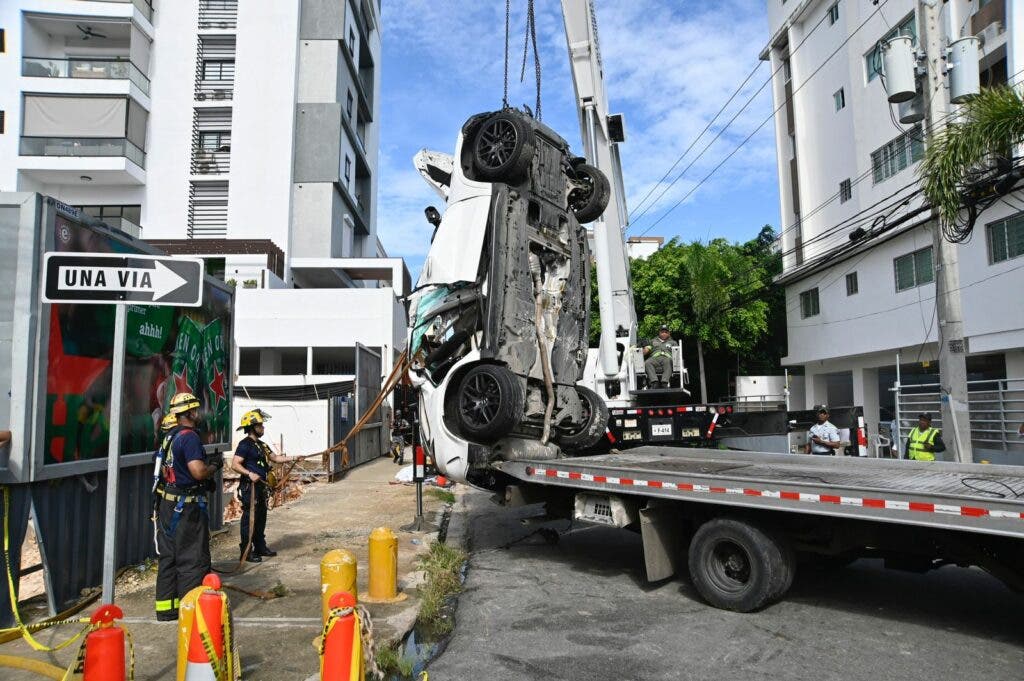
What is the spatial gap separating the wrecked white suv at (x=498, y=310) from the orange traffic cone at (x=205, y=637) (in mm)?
3854

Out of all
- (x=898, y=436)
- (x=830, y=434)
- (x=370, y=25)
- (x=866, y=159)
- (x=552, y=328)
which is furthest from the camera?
(x=370, y=25)

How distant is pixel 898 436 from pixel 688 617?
34.9ft

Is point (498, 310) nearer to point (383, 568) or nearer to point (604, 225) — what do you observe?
point (383, 568)

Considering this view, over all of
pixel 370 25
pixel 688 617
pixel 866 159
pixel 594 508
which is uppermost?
pixel 370 25

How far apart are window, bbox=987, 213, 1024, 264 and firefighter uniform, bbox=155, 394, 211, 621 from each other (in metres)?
17.5

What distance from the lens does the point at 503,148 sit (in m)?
8.07

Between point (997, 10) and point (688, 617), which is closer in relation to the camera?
point (688, 617)

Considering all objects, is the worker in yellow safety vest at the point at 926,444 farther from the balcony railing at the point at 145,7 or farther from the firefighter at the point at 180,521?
the balcony railing at the point at 145,7

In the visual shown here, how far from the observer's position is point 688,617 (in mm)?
5660

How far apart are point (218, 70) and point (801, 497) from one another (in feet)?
119

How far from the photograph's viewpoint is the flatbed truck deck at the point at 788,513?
15.5ft

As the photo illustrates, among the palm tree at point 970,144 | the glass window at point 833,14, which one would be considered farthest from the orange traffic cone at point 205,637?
the glass window at point 833,14

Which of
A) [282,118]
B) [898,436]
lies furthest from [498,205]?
[282,118]

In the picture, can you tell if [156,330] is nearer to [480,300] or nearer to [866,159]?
[480,300]
